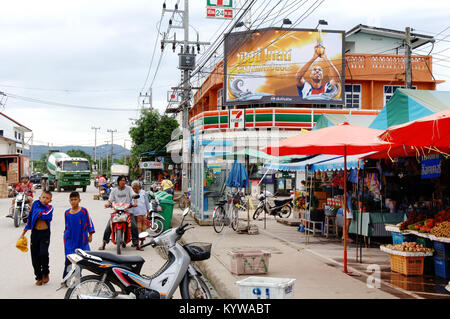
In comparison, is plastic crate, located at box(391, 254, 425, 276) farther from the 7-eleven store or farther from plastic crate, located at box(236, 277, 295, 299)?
the 7-eleven store

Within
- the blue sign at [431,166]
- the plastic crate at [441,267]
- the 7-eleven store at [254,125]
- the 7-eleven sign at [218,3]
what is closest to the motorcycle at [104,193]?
the 7-eleven store at [254,125]

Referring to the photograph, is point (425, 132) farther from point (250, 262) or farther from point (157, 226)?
point (157, 226)

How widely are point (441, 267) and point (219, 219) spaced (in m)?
7.61

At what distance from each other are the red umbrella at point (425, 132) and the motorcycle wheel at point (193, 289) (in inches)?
140

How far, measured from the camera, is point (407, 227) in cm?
879

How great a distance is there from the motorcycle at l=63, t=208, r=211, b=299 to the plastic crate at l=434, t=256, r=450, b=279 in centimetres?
459

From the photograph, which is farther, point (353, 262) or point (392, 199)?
point (392, 199)

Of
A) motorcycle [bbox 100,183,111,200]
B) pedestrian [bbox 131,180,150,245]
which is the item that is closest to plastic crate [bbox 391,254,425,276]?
pedestrian [bbox 131,180,150,245]

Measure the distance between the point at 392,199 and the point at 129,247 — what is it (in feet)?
22.4

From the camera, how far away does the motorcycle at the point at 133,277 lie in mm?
5613

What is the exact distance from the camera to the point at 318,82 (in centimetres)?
2806

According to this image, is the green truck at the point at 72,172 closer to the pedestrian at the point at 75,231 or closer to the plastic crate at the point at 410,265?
the pedestrian at the point at 75,231
